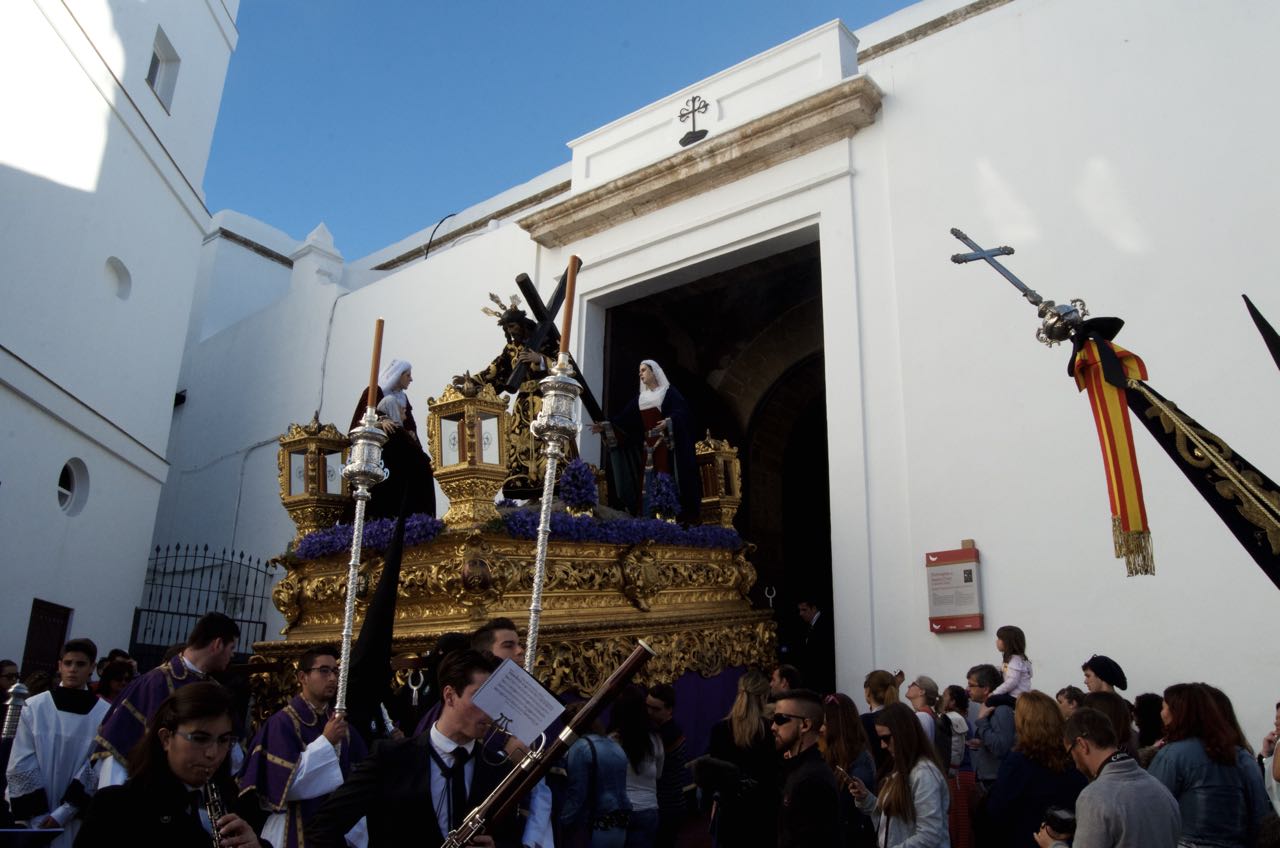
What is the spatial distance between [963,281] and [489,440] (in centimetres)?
419

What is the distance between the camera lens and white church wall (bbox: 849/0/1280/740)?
22.7 ft

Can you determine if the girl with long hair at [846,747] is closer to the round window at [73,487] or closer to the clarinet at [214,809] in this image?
the clarinet at [214,809]

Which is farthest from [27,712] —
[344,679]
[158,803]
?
[158,803]

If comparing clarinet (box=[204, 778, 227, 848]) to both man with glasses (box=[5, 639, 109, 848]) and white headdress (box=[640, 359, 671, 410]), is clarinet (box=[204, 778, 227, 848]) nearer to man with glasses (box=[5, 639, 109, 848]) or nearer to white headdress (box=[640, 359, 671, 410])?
man with glasses (box=[5, 639, 109, 848])

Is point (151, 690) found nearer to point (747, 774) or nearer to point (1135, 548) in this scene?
point (747, 774)

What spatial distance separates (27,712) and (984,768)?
484cm

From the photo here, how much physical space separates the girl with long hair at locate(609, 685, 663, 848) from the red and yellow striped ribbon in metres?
2.39

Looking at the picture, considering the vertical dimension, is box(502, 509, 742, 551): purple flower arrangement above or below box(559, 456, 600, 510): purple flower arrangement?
below

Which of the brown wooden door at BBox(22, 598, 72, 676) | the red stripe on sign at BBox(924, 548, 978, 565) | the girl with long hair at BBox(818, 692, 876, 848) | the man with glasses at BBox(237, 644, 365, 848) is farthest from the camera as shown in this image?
the brown wooden door at BBox(22, 598, 72, 676)

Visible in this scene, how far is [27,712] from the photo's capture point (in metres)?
4.71

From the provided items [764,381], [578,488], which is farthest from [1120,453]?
[764,381]

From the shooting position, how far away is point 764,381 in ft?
42.4

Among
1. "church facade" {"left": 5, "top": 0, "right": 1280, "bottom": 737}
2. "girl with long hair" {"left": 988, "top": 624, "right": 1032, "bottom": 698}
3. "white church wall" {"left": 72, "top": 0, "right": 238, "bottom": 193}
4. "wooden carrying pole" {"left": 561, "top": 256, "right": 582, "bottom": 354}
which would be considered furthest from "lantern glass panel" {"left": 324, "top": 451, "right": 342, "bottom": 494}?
"white church wall" {"left": 72, "top": 0, "right": 238, "bottom": 193}

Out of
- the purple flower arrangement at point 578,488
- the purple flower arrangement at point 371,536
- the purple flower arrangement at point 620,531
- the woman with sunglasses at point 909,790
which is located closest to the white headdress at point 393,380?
the purple flower arrangement at point 371,536
